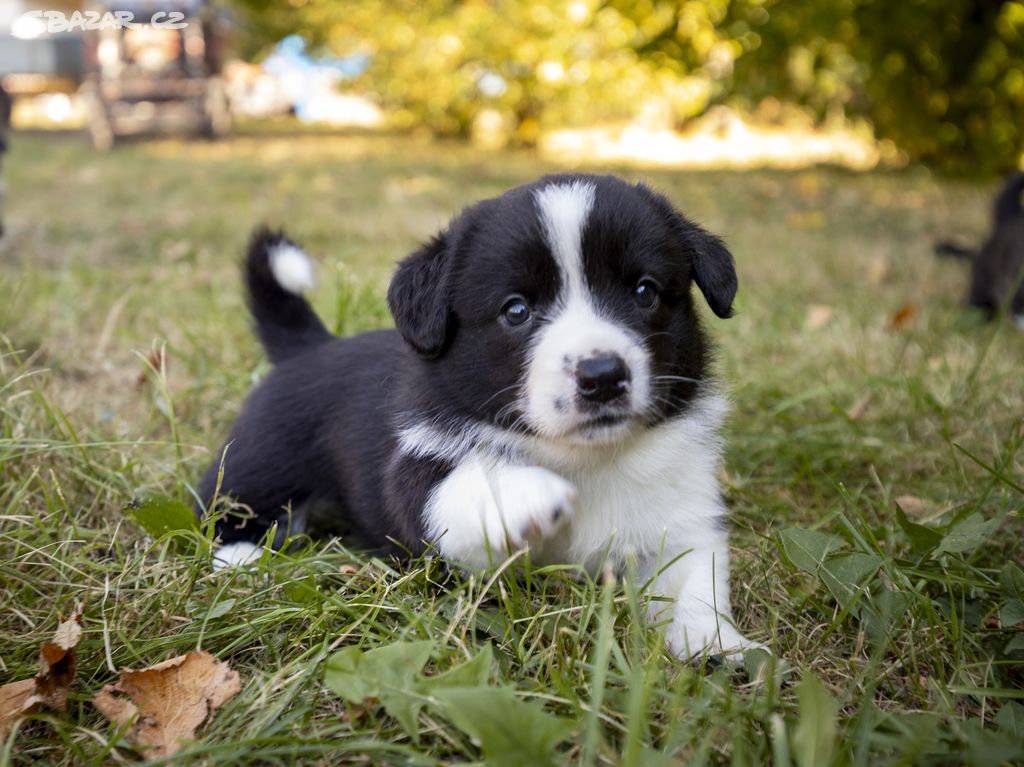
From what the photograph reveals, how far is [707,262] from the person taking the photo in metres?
2.36

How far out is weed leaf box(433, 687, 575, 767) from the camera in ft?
4.83

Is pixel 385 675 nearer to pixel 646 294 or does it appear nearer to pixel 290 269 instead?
pixel 646 294

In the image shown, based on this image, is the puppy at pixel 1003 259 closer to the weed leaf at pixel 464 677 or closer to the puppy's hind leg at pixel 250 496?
the puppy's hind leg at pixel 250 496

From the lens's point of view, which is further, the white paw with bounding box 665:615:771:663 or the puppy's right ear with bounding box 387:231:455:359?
the puppy's right ear with bounding box 387:231:455:359

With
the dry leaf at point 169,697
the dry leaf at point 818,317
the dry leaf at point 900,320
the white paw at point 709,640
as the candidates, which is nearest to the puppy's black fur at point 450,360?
the white paw at point 709,640

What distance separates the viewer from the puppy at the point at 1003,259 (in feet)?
17.4

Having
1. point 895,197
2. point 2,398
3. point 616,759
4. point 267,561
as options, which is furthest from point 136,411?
point 895,197

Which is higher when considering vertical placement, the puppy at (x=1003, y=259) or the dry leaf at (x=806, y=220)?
the puppy at (x=1003, y=259)

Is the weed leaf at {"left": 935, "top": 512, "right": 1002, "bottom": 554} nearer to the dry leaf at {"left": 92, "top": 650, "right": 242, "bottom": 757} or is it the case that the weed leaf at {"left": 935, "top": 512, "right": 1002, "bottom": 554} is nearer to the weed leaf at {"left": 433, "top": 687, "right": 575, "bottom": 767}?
the weed leaf at {"left": 433, "top": 687, "right": 575, "bottom": 767}

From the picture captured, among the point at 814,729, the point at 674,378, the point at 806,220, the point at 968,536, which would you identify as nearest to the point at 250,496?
the point at 674,378

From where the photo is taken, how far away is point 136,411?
10.9 feet

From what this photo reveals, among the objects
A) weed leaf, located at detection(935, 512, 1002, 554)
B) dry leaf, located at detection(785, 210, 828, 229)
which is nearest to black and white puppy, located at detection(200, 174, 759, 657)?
weed leaf, located at detection(935, 512, 1002, 554)

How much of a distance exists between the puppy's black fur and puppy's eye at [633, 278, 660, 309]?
0.06 ft

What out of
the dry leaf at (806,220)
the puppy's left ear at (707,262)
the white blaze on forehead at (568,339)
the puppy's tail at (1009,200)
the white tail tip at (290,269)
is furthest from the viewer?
the dry leaf at (806,220)
